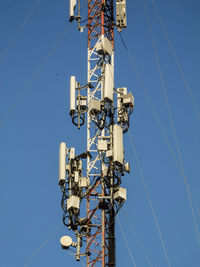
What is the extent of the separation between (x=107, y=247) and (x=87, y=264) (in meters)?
1.69

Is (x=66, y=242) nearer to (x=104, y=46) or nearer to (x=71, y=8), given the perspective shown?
(x=104, y=46)

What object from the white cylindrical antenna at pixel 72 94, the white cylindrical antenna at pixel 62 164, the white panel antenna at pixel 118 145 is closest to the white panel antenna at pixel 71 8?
the white cylindrical antenna at pixel 72 94

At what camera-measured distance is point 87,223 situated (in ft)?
214

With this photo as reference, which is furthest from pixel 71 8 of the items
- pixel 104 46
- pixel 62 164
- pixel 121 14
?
A: pixel 62 164

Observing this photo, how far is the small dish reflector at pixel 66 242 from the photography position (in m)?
65.1

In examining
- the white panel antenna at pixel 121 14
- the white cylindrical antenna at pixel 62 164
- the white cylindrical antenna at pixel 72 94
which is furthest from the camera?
the white panel antenna at pixel 121 14

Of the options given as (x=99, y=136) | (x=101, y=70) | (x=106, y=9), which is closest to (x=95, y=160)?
(x=99, y=136)

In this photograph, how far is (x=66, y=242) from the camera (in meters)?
65.2

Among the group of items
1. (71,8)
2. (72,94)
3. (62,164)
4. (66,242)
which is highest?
(71,8)

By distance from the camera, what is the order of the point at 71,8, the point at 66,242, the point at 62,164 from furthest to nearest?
the point at 71,8, the point at 62,164, the point at 66,242

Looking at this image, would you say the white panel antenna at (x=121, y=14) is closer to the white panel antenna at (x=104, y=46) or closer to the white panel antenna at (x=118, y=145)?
the white panel antenna at (x=104, y=46)

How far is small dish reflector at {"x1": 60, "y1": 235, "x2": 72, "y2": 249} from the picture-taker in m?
65.1

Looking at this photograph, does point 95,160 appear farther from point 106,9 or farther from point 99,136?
point 106,9

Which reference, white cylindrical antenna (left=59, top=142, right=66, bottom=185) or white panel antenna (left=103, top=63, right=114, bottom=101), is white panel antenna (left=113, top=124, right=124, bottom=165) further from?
white cylindrical antenna (left=59, top=142, right=66, bottom=185)
